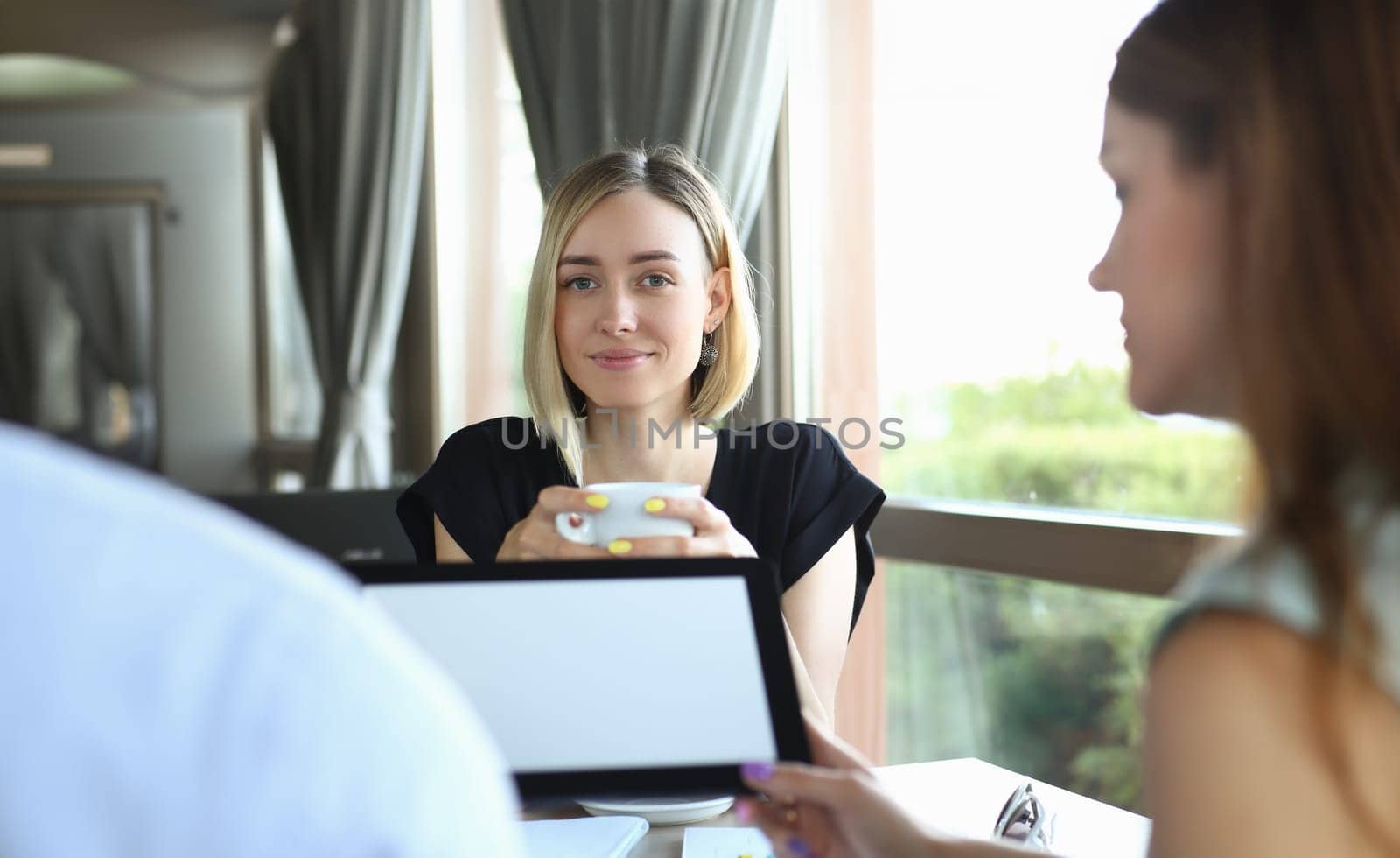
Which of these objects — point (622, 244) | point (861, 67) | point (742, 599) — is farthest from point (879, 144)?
point (742, 599)

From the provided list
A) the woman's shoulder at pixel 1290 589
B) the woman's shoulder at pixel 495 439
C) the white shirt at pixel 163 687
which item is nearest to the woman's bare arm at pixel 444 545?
the woman's shoulder at pixel 495 439

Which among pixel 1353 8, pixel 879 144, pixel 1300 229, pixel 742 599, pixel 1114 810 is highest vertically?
pixel 879 144

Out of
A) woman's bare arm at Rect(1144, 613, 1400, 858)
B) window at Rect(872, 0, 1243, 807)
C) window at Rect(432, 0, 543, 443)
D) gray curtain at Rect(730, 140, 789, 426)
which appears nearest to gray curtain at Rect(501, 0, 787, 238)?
gray curtain at Rect(730, 140, 789, 426)

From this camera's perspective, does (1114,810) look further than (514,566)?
Yes

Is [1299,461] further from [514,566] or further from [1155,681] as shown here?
[514,566]

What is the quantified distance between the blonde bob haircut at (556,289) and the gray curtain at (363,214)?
2.34m

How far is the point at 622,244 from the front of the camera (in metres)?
1.80

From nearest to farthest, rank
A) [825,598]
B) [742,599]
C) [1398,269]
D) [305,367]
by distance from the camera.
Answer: [1398,269] < [742,599] < [825,598] < [305,367]

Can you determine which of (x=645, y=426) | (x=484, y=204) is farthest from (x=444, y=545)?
(x=484, y=204)

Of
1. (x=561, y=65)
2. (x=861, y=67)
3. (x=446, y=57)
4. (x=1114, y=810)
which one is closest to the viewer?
(x=1114, y=810)

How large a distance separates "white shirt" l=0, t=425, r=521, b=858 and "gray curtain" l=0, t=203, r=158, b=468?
510cm

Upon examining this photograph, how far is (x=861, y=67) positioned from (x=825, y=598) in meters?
1.46

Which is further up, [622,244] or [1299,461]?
[622,244]

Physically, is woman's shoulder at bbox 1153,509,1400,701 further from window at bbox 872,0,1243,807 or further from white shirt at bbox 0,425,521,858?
window at bbox 872,0,1243,807
